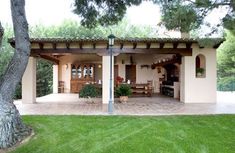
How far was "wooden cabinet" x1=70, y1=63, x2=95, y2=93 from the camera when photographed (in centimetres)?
2194

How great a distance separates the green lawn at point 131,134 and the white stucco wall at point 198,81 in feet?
15.3

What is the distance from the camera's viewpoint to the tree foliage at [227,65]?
102ft

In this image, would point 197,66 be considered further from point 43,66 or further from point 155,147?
point 43,66

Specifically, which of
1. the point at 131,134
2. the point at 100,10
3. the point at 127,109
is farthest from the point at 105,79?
the point at 131,134

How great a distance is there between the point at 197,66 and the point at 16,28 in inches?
421

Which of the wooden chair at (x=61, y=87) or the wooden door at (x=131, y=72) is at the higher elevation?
the wooden door at (x=131, y=72)

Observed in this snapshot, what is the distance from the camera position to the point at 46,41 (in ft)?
44.5

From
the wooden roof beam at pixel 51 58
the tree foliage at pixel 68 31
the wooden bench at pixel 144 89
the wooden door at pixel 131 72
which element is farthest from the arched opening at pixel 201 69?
the tree foliage at pixel 68 31

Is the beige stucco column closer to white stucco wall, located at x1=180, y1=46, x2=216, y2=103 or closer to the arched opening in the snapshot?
white stucco wall, located at x1=180, y1=46, x2=216, y2=103

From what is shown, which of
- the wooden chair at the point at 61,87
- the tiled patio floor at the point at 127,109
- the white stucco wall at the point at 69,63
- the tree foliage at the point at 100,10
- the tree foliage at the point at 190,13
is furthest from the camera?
the wooden chair at the point at 61,87

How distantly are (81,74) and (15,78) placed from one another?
14.1 meters

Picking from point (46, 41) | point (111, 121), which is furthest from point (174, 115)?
point (46, 41)

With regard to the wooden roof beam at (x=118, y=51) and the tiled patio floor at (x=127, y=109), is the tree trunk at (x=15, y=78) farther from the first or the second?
the wooden roof beam at (x=118, y=51)

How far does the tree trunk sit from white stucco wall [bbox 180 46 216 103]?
870 centimetres
